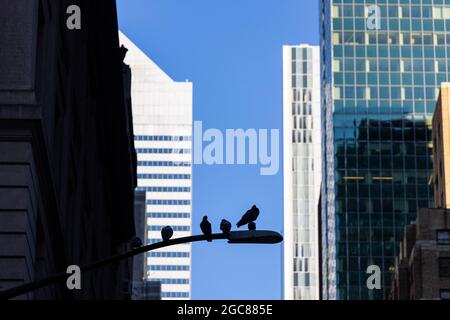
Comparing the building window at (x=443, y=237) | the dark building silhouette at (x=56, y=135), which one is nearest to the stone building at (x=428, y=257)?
the building window at (x=443, y=237)

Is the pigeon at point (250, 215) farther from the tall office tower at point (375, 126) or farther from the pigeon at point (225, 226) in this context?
the tall office tower at point (375, 126)

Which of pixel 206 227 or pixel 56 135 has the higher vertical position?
pixel 56 135

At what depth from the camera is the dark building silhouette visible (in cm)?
2420

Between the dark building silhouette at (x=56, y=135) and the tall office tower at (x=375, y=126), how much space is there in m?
116

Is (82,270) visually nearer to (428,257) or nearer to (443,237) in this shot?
(428,257)

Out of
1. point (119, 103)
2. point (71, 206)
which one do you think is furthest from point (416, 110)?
point (71, 206)

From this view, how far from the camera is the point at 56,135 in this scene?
3183 cm

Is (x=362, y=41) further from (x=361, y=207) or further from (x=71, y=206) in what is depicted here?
(x=71, y=206)

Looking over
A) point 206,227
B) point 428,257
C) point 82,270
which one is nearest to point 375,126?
point 428,257

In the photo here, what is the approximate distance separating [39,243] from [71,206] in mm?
9630

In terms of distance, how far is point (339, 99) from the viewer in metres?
178

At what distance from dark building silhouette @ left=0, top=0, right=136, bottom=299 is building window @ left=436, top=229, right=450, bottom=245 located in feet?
142

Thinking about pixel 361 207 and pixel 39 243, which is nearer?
pixel 39 243

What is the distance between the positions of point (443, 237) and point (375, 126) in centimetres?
8286
